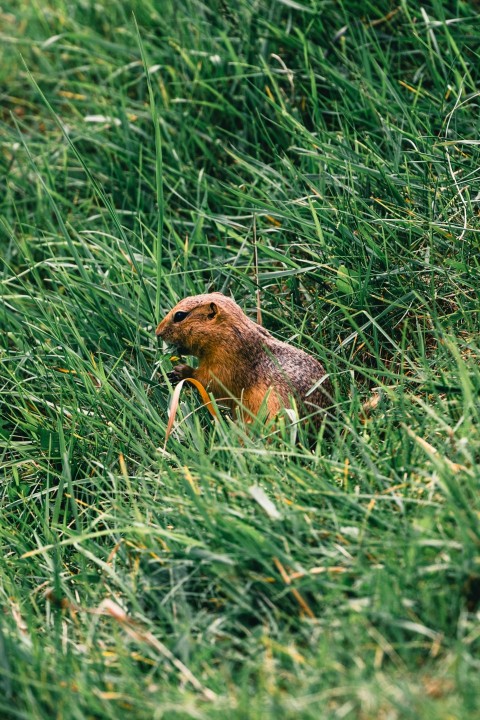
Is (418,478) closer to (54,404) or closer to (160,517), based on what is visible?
(160,517)

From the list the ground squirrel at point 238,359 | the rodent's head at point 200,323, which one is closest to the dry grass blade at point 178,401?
the ground squirrel at point 238,359

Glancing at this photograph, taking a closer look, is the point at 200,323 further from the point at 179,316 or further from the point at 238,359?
the point at 238,359

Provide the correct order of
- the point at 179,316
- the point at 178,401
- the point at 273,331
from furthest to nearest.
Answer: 1. the point at 273,331
2. the point at 179,316
3. the point at 178,401

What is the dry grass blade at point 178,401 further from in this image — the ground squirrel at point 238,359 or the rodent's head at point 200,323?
the rodent's head at point 200,323

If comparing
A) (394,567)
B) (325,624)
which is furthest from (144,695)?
(394,567)

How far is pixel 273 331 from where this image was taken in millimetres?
3936

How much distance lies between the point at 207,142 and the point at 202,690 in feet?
9.79

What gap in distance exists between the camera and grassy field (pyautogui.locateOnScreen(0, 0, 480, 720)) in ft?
7.94

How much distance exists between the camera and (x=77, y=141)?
4.97m

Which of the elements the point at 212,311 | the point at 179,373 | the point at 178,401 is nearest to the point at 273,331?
the point at 212,311

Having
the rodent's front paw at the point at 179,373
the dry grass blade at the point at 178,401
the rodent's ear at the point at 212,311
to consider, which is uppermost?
the rodent's ear at the point at 212,311

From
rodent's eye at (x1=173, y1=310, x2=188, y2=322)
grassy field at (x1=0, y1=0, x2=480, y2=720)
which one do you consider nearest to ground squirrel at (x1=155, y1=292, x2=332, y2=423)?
rodent's eye at (x1=173, y1=310, x2=188, y2=322)

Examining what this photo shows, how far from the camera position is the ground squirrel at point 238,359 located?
11.2 ft

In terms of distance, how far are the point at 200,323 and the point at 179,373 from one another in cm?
20
